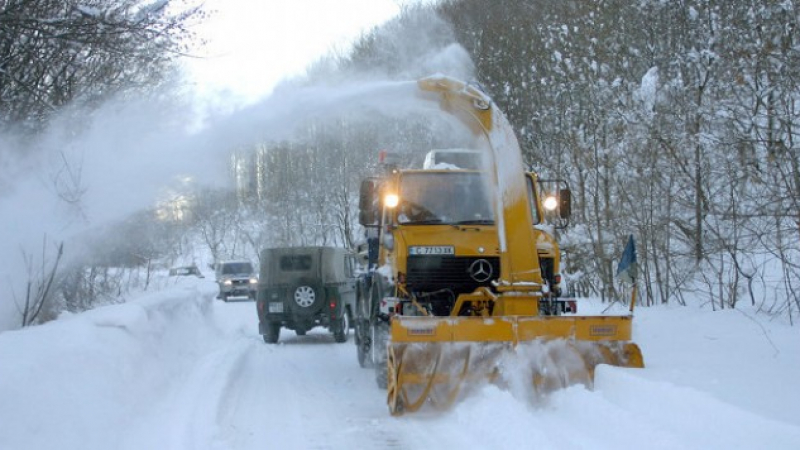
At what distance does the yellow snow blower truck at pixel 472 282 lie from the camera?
298 inches

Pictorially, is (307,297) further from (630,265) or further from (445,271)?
(630,265)

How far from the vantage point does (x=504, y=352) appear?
24.9ft

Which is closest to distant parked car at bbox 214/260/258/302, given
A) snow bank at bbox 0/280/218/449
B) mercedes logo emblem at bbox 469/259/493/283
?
snow bank at bbox 0/280/218/449

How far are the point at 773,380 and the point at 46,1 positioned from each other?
8.83m

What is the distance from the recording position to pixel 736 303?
12594 millimetres

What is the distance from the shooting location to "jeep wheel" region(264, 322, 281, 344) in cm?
1623

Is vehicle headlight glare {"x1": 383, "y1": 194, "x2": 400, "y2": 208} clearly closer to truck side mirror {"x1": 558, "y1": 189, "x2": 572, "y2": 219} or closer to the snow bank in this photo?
truck side mirror {"x1": 558, "y1": 189, "x2": 572, "y2": 219}

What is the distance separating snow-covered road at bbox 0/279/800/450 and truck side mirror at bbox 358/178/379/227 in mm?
2107

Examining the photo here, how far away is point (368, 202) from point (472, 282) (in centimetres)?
162

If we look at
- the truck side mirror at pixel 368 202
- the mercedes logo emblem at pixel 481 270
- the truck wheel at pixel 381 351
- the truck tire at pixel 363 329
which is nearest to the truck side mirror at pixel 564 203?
the mercedes logo emblem at pixel 481 270

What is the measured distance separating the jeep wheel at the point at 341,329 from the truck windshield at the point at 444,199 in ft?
23.5

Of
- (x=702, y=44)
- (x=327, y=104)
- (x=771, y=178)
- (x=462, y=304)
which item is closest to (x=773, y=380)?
(x=462, y=304)

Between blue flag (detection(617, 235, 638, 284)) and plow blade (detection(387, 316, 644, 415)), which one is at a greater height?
blue flag (detection(617, 235, 638, 284))

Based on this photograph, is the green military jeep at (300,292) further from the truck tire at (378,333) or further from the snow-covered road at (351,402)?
the truck tire at (378,333)
